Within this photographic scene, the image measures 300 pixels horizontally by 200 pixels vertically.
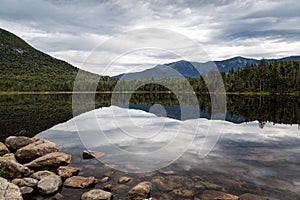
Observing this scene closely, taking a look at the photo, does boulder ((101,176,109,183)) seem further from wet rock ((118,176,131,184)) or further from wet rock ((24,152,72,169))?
wet rock ((24,152,72,169))

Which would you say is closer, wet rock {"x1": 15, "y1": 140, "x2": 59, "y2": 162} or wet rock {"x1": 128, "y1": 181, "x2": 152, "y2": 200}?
wet rock {"x1": 128, "y1": 181, "x2": 152, "y2": 200}

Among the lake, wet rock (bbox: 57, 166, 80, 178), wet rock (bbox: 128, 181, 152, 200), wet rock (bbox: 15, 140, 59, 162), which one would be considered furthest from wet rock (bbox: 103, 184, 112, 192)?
wet rock (bbox: 15, 140, 59, 162)

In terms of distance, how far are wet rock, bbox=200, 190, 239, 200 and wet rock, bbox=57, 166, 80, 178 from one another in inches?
311

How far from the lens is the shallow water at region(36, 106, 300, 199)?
13.5 meters

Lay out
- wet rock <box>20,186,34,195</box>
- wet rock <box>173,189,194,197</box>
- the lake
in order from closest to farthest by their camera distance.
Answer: wet rock <box>173,189,194,197</box>
wet rock <box>20,186,34,195</box>
the lake

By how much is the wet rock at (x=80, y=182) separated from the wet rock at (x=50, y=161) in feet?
10.8

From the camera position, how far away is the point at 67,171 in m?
15.2

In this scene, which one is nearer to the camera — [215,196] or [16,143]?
[215,196]

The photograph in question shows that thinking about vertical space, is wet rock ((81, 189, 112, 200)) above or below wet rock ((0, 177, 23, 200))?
below

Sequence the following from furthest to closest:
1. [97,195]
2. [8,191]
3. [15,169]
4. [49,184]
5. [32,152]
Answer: [32,152]
[15,169]
[49,184]
[97,195]
[8,191]

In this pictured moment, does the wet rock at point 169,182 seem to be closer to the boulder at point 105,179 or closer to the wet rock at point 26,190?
the boulder at point 105,179

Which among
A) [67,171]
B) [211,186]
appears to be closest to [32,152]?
[67,171]

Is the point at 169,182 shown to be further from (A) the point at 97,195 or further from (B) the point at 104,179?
(A) the point at 97,195

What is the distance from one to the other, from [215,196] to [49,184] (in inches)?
332
